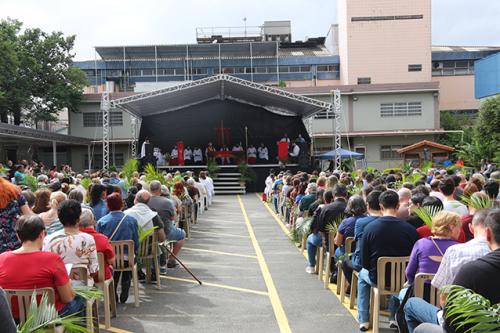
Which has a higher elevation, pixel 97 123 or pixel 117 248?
pixel 97 123

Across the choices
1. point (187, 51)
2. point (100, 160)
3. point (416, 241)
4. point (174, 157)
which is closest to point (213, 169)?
point (174, 157)

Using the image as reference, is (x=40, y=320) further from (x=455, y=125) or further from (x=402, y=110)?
(x=455, y=125)

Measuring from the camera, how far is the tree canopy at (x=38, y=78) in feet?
118

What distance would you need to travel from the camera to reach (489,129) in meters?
25.4

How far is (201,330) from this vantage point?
5.93 metres

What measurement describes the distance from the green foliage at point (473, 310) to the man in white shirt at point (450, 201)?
183 inches

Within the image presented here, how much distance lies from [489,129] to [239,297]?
70.2 feet

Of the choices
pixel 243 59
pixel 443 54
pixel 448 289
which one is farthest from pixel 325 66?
pixel 448 289

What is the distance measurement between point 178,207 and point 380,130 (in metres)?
25.5

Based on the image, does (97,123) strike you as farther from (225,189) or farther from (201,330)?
(201,330)

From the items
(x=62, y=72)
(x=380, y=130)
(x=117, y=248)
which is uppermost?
(x=62, y=72)

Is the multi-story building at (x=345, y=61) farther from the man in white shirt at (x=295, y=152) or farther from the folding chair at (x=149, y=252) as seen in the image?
the folding chair at (x=149, y=252)

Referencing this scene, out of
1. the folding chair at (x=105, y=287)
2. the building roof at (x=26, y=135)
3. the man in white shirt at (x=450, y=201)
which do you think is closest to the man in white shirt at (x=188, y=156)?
the building roof at (x=26, y=135)

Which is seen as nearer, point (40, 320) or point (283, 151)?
point (40, 320)
